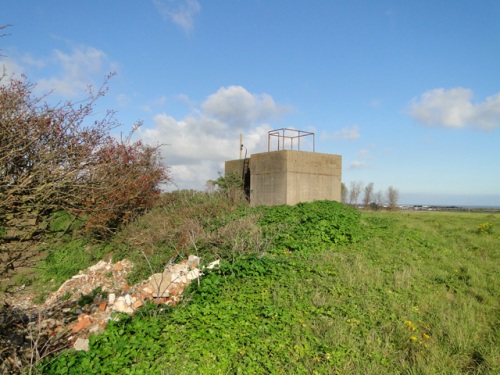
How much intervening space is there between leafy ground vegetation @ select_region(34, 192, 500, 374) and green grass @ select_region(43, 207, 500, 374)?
0.05 ft

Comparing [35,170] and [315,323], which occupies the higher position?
[35,170]

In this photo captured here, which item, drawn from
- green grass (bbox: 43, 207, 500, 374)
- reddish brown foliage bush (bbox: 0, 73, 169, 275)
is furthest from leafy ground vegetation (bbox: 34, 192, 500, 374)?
reddish brown foliage bush (bbox: 0, 73, 169, 275)

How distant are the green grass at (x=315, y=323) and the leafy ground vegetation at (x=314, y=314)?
16mm

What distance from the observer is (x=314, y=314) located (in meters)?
4.91

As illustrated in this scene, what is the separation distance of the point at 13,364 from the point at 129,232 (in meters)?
7.51

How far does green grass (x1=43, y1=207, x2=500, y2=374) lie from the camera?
3916 mm

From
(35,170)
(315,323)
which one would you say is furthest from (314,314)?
(35,170)

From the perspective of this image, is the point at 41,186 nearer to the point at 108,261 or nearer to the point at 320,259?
the point at 320,259

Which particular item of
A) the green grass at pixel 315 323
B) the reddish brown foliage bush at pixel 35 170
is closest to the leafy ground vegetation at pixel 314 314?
the green grass at pixel 315 323

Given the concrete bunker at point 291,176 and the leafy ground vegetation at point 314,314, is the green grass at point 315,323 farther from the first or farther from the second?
the concrete bunker at point 291,176

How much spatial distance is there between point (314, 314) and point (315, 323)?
0.25 meters

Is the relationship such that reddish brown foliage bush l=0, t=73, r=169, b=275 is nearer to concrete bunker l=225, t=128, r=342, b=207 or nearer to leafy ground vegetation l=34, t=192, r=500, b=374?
leafy ground vegetation l=34, t=192, r=500, b=374

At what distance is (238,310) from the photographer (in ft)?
16.1

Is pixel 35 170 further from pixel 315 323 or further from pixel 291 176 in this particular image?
pixel 291 176
